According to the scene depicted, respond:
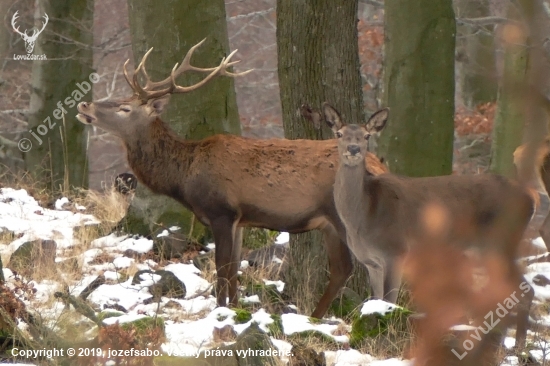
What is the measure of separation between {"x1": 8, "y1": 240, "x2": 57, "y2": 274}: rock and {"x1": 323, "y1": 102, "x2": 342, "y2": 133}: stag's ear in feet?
9.10

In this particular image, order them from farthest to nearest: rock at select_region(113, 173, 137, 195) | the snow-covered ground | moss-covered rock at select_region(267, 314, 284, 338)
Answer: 1. rock at select_region(113, 173, 137, 195)
2. moss-covered rock at select_region(267, 314, 284, 338)
3. the snow-covered ground

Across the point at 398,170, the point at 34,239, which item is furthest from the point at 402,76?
the point at 34,239

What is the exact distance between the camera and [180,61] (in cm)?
930

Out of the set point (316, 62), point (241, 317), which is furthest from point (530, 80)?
point (316, 62)

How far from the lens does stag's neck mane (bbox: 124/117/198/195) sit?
7.67m

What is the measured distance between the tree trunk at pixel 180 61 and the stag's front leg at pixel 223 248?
1.97 meters

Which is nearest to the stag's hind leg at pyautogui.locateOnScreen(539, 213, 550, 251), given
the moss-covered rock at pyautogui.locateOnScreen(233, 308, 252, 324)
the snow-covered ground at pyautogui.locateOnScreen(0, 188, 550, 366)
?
the snow-covered ground at pyautogui.locateOnScreen(0, 188, 550, 366)

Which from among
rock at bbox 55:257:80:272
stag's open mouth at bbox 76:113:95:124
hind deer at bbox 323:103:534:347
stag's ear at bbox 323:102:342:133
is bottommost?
rock at bbox 55:257:80:272

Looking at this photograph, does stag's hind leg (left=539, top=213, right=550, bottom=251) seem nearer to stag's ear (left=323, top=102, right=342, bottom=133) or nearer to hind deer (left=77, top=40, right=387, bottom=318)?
hind deer (left=77, top=40, right=387, bottom=318)

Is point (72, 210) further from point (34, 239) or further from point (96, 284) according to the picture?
point (96, 284)

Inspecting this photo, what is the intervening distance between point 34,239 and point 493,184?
4.34 m

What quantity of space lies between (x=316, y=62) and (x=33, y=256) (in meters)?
3.04

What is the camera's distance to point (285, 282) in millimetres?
7863

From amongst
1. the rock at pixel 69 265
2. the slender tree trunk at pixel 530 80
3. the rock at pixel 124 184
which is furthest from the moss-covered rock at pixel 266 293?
the slender tree trunk at pixel 530 80
